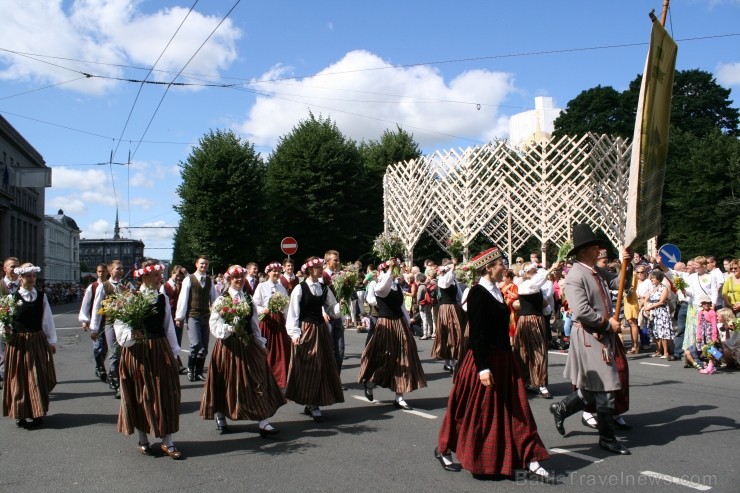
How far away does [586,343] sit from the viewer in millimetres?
6273

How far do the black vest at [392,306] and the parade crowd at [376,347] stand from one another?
0.02 metres

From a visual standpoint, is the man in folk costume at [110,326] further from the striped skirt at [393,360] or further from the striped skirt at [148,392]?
the striped skirt at [393,360]

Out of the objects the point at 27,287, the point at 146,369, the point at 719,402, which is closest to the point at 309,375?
the point at 146,369

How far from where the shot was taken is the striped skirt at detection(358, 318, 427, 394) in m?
8.48

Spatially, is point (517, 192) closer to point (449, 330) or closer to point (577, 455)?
point (449, 330)

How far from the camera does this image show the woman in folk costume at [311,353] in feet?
26.0

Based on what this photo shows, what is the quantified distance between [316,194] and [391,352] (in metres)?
31.1

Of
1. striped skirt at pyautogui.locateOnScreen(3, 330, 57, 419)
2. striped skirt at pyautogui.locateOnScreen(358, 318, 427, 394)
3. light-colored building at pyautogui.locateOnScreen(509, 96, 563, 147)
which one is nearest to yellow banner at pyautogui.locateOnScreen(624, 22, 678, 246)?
striped skirt at pyautogui.locateOnScreen(358, 318, 427, 394)

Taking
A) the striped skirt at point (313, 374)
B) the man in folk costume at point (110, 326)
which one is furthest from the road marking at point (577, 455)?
the man in folk costume at point (110, 326)

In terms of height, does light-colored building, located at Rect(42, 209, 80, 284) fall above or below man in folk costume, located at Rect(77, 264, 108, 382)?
above

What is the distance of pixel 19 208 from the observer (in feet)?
235

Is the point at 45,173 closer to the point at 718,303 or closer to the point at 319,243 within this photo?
the point at 319,243

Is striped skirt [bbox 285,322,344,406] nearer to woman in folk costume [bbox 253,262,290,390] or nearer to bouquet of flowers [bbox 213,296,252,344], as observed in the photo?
bouquet of flowers [bbox 213,296,252,344]

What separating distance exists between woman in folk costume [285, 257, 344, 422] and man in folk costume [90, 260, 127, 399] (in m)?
2.77
